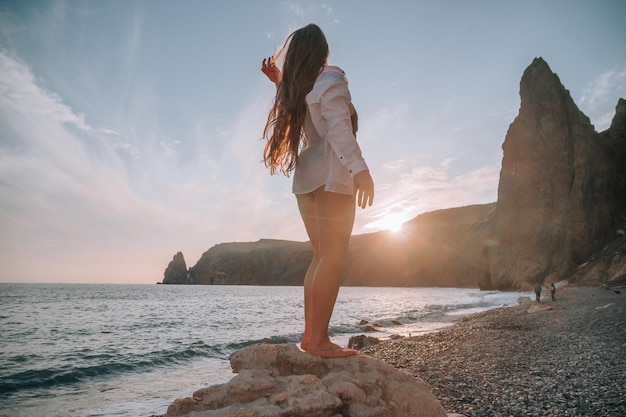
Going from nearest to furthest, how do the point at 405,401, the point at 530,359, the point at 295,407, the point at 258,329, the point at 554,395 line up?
the point at 295,407 → the point at 405,401 → the point at 554,395 → the point at 530,359 → the point at 258,329

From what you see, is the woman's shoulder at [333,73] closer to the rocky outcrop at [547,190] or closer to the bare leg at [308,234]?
the bare leg at [308,234]

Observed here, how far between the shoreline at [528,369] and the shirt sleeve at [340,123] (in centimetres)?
276

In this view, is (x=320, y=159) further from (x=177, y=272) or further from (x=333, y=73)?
(x=177, y=272)

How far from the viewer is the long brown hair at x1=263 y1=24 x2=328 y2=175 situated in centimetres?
273

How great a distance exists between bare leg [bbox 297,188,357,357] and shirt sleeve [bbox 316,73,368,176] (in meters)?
0.26

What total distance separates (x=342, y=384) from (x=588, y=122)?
56091 mm

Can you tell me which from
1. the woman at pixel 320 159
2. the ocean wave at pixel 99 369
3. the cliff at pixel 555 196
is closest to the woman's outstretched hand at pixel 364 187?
the woman at pixel 320 159

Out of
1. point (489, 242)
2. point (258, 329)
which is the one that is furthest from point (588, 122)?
point (258, 329)

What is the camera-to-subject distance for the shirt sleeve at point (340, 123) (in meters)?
2.45

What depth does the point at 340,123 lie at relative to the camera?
2477 mm

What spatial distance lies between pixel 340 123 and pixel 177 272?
132803 mm

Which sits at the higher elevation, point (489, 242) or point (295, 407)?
point (489, 242)

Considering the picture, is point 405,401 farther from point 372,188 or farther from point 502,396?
point 502,396

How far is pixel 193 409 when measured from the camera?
210cm
